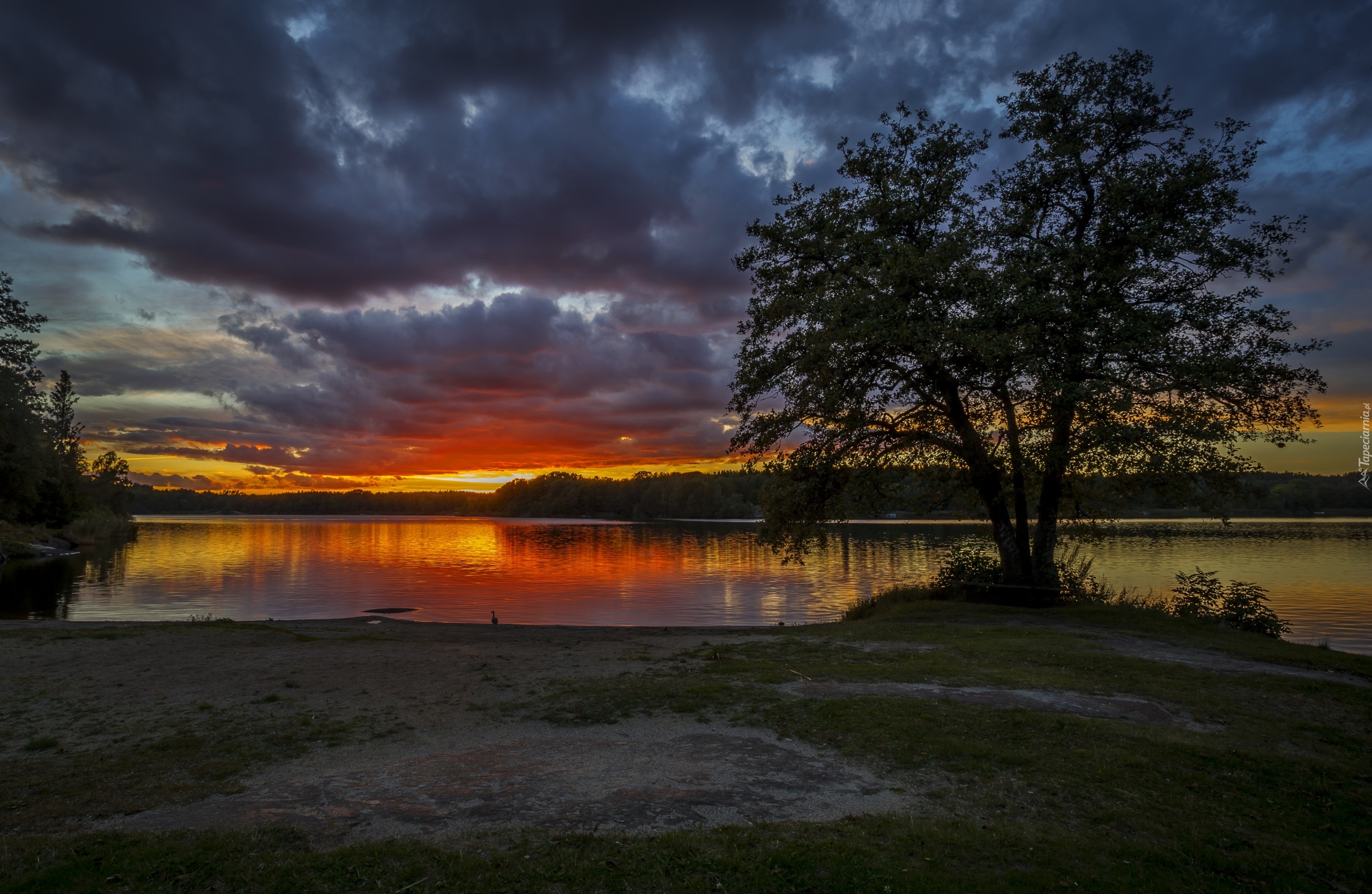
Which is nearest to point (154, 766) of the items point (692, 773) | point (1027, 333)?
point (692, 773)

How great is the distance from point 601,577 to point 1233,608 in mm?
32282

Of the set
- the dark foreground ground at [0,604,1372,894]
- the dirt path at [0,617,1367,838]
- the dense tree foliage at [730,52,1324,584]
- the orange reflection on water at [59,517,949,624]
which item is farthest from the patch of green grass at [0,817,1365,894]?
the orange reflection on water at [59,517,949,624]

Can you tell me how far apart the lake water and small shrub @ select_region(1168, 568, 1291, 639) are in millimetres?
2444

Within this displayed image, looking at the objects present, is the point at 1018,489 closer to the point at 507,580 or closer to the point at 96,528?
the point at 507,580

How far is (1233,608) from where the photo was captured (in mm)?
16547

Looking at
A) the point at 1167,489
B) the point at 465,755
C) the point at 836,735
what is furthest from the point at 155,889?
the point at 1167,489

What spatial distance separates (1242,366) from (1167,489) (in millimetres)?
3209

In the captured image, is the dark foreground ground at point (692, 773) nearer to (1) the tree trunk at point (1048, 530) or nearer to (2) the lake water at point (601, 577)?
(1) the tree trunk at point (1048, 530)

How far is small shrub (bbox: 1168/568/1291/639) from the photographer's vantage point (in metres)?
16.0

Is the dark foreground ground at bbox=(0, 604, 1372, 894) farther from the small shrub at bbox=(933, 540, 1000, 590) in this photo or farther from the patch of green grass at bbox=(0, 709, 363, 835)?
the small shrub at bbox=(933, 540, 1000, 590)

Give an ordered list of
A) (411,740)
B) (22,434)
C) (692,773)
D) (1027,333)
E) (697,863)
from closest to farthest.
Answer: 1. (697,863)
2. (692,773)
3. (411,740)
4. (1027,333)
5. (22,434)

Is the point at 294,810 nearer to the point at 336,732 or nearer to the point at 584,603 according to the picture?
the point at 336,732

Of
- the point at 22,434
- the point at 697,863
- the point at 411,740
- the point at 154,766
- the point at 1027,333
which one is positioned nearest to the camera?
the point at 697,863

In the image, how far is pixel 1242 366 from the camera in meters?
16.0
